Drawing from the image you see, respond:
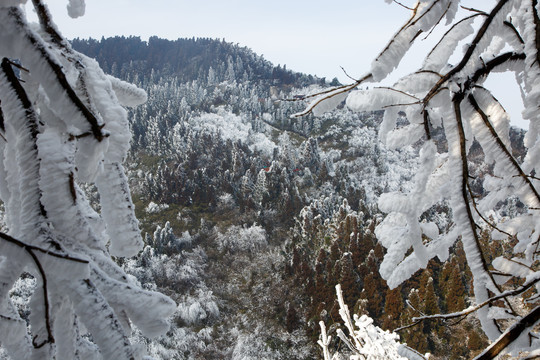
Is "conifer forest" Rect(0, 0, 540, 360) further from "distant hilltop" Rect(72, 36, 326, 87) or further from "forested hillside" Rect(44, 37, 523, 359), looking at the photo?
"distant hilltop" Rect(72, 36, 326, 87)

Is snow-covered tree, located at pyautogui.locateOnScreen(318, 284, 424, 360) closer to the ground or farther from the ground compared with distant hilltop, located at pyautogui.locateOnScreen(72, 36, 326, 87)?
closer to the ground

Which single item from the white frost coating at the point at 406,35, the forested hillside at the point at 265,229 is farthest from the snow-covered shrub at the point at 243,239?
the white frost coating at the point at 406,35

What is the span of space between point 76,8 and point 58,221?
2.38 feet

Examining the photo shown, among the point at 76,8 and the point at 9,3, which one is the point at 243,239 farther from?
the point at 9,3

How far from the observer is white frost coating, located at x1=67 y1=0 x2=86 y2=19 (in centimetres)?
103

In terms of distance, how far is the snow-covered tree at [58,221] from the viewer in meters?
0.68

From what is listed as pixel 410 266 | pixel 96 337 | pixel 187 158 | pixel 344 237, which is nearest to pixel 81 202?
pixel 96 337

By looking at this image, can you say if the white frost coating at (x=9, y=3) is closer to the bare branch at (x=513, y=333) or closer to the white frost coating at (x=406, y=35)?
the white frost coating at (x=406, y=35)

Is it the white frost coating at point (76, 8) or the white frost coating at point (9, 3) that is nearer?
the white frost coating at point (9, 3)

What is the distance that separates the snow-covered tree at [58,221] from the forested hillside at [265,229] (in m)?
0.76

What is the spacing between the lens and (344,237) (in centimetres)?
2097

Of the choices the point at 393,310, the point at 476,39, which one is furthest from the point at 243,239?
the point at 476,39

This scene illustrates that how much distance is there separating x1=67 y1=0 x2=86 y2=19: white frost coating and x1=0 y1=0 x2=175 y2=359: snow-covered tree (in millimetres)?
245

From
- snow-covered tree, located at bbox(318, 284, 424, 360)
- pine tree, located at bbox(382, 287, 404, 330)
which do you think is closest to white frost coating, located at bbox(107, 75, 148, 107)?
snow-covered tree, located at bbox(318, 284, 424, 360)
